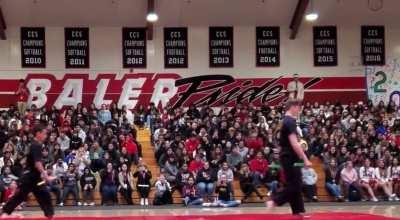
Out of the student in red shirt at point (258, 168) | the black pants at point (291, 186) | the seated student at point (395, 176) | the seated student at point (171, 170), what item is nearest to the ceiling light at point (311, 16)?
the student in red shirt at point (258, 168)

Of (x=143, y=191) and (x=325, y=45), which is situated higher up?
(x=325, y=45)

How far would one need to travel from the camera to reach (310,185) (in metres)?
19.5

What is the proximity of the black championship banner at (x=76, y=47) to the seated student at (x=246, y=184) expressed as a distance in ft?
34.0

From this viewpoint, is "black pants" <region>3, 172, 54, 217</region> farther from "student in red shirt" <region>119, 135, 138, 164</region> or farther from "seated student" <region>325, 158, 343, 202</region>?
"seated student" <region>325, 158, 343, 202</region>

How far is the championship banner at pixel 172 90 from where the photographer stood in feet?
89.4

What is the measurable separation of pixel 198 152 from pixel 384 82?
37.1 feet

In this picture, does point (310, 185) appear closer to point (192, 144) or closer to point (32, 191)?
point (192, 144)

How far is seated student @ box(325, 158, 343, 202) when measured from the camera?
20.0 meters

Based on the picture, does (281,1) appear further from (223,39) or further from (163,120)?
(163,120)

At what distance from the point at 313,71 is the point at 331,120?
13.8ft

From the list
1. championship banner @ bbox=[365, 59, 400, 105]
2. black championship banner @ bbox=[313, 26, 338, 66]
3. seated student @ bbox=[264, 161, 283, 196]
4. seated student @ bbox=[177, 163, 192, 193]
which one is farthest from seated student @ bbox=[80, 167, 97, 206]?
championship banner @ bbox=[365, 59, 400, 105]

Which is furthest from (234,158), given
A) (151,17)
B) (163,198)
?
(151,17)

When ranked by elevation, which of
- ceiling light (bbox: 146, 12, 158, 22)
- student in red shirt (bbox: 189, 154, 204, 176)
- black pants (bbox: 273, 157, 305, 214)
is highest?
ceiling light (bbox: 146, 12, 158, 22)

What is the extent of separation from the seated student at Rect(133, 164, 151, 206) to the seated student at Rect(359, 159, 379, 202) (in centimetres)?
662
